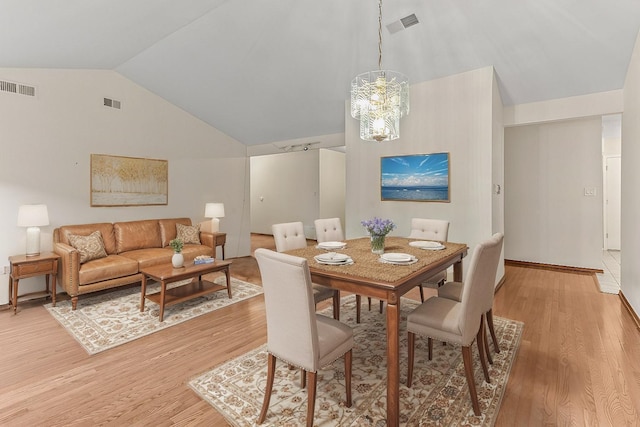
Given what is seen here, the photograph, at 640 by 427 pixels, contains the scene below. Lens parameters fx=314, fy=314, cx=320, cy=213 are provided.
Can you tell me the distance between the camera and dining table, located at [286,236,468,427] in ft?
5.56

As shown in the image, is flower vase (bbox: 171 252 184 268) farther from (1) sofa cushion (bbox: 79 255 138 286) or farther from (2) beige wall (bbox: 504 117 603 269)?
(2) beige wall (bbox: 504 117 603 269)

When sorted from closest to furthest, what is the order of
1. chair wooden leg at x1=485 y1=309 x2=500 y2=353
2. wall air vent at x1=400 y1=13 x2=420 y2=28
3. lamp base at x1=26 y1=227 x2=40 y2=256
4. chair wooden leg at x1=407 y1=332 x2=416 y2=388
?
chair wooden leg at x1=407 y1=332 x2=416 y2=388 < chair wooden leg at x1=485 y1=309 x2=500 y2=353 < wall air vent at x1=400 y1=13 x2=420 y2=28 < lamp base at x1=26 y1=227 x2=40 y2=256

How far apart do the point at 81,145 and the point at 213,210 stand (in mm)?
2074

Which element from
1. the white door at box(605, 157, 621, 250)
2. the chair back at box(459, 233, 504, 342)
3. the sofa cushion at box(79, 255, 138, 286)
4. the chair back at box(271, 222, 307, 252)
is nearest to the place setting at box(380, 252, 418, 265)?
the chair back at box(459, 233, 504, 342)

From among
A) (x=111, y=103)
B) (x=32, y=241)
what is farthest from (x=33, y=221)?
(x=111, y=103)

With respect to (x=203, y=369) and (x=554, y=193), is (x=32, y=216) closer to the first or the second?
(x=203, y=369)

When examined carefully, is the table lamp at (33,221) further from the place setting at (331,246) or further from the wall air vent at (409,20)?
the wall air vent at (409,20)

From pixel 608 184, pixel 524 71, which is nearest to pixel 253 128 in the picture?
pixel 524 71

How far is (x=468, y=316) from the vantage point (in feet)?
6.13

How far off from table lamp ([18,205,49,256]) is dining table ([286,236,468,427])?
131 inches

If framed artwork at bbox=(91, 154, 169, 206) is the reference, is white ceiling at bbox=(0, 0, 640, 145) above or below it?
above

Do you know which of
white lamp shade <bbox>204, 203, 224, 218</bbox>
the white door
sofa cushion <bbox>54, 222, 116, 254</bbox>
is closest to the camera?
sofa cushion <bbox>54, 222, 116, 254</bbox>

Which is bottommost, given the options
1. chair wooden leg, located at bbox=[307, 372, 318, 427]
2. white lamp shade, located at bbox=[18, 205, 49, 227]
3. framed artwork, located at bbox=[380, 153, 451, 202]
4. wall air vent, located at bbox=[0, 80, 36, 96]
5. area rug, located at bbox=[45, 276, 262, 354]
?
area rug, located at bbox=[45, 276, 262, 354]

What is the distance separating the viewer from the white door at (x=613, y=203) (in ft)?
21.6
